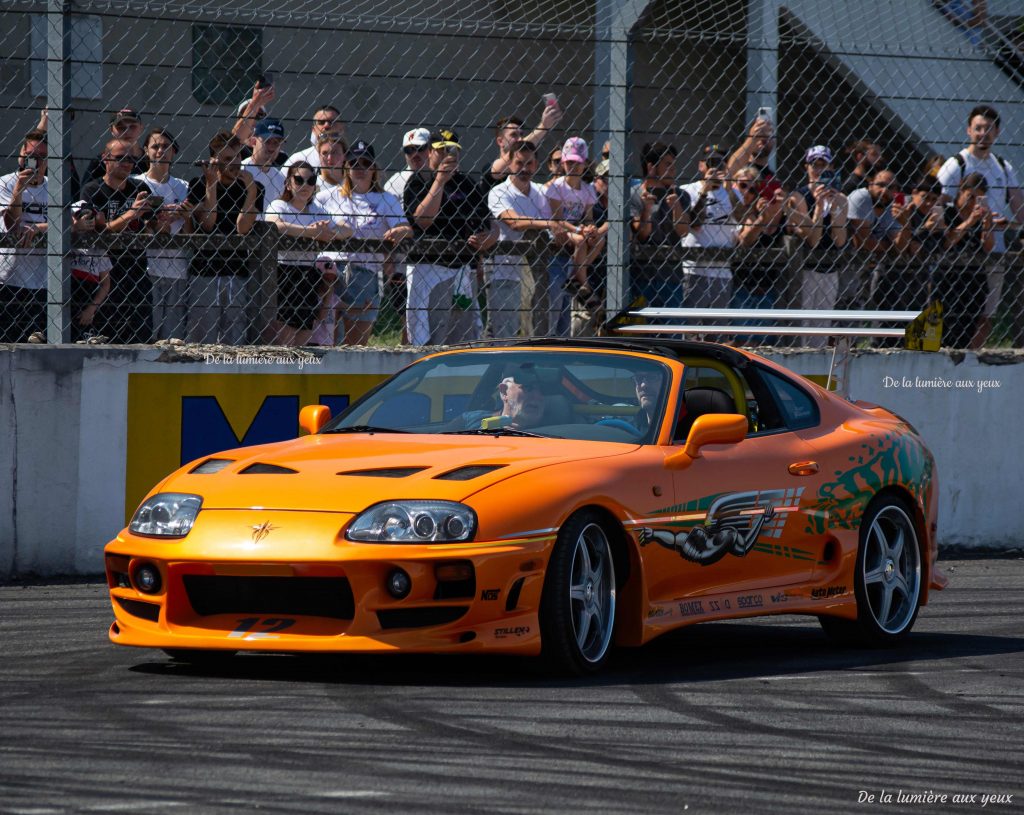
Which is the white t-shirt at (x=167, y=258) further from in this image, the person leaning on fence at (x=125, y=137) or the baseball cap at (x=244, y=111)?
the baseball cap at (x=244, y=111)

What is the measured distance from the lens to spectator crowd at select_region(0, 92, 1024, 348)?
10234mm

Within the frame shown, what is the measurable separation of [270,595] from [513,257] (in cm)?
511

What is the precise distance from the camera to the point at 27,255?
991cm

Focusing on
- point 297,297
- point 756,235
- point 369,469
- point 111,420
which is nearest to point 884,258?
point 756,235

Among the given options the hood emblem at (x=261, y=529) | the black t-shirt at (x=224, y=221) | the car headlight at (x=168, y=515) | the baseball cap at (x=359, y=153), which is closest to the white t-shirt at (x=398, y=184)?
the baseball cap at (x=359, y=153)

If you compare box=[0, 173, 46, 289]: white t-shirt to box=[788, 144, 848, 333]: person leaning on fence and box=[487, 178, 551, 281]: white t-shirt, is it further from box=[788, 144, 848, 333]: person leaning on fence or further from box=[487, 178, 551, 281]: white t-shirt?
box=[788, 144, 848, 333]: person leaning on fence

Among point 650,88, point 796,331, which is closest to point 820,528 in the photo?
point 796,331

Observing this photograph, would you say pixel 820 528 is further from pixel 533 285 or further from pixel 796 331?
pixel 533 285

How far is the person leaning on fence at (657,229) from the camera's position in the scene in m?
11.2

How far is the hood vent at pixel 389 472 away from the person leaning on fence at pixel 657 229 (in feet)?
15.5

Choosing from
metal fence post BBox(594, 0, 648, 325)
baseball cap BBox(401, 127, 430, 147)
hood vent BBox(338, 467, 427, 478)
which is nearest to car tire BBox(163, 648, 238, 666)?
hood vent BBox(338, 467, 427, 478)

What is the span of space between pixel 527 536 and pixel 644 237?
202 inches

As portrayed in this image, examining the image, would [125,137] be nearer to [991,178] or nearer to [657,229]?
[657,229]

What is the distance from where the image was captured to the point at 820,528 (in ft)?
25.3
